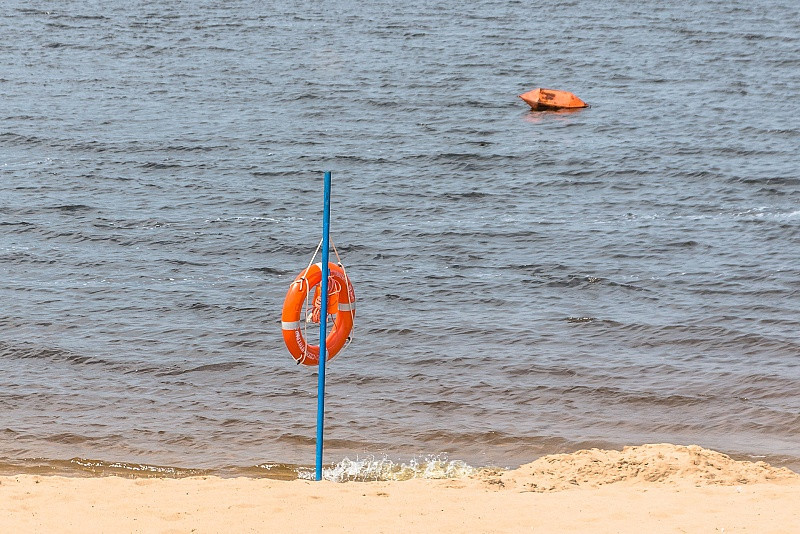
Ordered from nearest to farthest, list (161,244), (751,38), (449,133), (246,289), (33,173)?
(246,289) → (161,244) → (33,173) → (449,133) → (751,38)

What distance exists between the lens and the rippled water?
43.4 ft

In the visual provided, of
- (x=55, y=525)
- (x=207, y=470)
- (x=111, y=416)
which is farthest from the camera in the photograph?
(x=111, y=416)

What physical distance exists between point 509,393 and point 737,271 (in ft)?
24.0

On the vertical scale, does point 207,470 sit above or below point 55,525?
below

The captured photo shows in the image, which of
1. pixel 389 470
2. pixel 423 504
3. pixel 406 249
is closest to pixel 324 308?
pixel 423 504

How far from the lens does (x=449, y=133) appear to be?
3169 centimetres

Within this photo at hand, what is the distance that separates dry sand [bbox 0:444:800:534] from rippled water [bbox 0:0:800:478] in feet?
7.36

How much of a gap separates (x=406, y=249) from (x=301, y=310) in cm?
1085

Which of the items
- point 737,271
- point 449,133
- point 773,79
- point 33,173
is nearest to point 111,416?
point 737,271

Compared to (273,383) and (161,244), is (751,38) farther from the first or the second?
(273,383)

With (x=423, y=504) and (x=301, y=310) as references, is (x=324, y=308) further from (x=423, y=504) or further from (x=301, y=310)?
(x=423, y=504)

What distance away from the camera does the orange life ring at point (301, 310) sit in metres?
10.2

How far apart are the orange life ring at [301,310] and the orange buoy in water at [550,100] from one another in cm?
2441

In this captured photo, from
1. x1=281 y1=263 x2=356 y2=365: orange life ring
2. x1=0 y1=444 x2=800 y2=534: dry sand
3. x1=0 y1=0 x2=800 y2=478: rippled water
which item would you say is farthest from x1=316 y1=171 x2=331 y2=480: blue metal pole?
x1=0 y1=0 x2=800 y2=478: rippled water
